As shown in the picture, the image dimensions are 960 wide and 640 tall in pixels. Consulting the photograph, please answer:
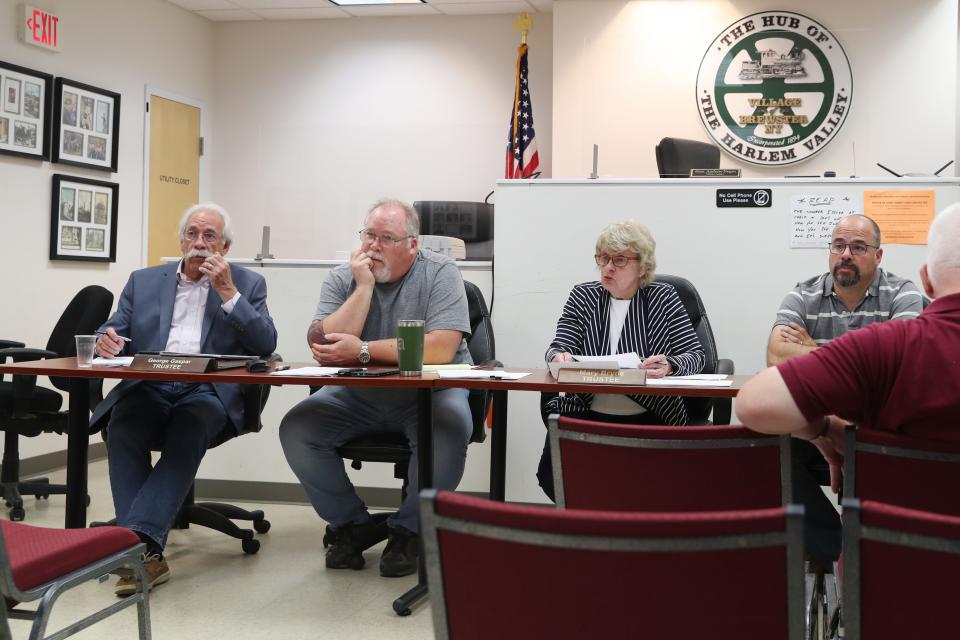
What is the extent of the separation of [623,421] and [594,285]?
1.75ft

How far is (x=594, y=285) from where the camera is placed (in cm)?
322

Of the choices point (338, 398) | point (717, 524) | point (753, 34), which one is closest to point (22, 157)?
point (338, 398)

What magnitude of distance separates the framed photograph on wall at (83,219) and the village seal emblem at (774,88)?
3.70 m

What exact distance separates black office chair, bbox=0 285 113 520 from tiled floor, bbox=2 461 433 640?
0.80 meters

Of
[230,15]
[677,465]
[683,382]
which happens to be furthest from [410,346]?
[230,15]

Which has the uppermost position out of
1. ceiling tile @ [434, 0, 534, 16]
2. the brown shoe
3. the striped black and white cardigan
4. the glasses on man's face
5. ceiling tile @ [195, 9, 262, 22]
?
ceiling tile @ [195, 9, 262, 22]

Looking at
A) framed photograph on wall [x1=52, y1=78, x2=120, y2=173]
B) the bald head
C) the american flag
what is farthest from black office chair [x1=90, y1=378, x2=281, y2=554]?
the american flag

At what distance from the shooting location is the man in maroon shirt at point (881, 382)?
1.37m

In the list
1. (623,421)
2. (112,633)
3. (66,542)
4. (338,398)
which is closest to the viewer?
(66,542)

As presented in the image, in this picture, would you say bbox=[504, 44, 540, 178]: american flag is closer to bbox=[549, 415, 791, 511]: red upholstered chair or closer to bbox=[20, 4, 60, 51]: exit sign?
bbox=[20, 4, 60, 51]: exit sign

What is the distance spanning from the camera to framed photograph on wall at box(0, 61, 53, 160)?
479cm

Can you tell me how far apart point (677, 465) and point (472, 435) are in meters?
1.68

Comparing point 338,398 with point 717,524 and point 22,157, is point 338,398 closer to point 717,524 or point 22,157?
point 717,524

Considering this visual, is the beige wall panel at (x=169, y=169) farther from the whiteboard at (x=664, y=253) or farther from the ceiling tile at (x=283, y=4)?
the whiteboard at (x=664, y=253)
